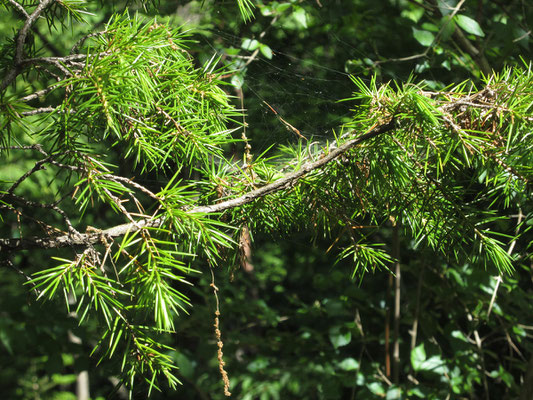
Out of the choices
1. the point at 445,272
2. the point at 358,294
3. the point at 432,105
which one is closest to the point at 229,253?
the point at 432,105

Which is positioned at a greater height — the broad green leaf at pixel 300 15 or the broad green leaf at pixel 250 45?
the broad green leaf at pixel 300 15

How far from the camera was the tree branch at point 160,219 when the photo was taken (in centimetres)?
43

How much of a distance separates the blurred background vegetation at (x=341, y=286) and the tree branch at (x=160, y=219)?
0.33m

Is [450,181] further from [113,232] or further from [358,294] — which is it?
[358,294]

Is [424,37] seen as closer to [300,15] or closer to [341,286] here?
[300,15]

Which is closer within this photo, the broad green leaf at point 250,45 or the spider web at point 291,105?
the spider web at point 291,105

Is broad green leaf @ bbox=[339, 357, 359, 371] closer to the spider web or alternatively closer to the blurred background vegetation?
the blurred background vegetation

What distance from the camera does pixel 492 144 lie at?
46cm

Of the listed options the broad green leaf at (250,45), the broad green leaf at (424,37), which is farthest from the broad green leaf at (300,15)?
the broad green leaf at (424,37)

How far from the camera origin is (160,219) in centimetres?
44

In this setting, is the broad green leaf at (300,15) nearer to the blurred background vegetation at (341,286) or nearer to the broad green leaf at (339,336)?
the blurred background vegetation at (341,286)

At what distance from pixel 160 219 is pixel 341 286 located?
1462 millimetres

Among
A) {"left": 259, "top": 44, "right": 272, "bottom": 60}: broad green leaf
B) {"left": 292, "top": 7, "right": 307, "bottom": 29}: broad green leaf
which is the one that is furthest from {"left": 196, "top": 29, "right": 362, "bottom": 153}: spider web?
{"left": 292, "top": 7, "right": 307, "bottom": 29}: broad green leaf

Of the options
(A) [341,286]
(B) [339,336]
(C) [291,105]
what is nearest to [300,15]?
(C) [291,105]
